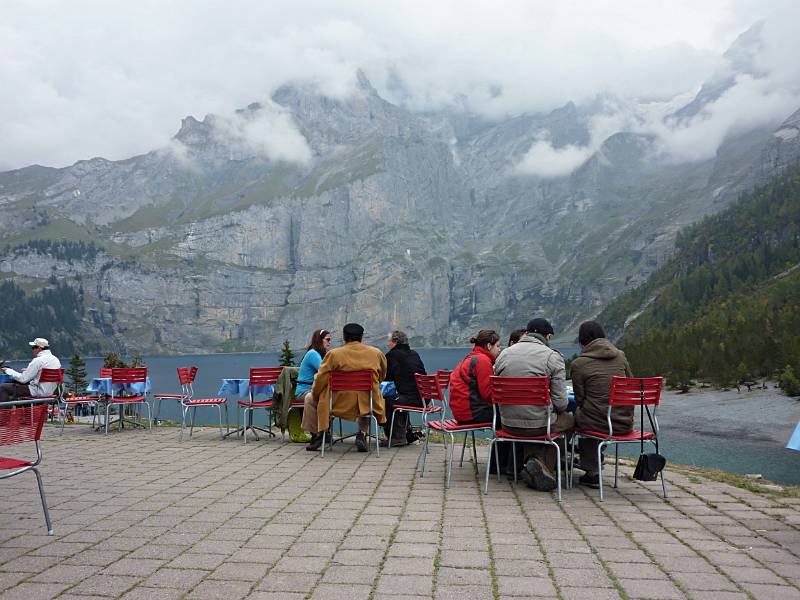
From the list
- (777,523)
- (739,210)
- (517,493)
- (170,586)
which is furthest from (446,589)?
(739,210)

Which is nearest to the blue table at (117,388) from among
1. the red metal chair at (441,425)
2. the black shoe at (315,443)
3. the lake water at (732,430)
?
the black shoe at (315,443)

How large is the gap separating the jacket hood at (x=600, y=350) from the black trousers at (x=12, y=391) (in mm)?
10991

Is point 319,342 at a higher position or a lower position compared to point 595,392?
higher

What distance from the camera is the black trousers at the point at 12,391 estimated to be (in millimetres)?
12852

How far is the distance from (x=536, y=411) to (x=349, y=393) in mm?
3825

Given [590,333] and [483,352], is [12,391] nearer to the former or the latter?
[483,352]

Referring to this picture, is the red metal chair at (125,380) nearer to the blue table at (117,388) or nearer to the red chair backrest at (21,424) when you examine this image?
the blue table at (117,388)

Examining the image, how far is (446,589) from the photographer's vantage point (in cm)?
433

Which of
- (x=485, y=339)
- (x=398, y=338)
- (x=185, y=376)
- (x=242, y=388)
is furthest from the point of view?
(x=185, y=376)

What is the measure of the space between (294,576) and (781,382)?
51.1 meters

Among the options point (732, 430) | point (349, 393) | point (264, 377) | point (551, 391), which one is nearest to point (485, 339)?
point (551, 391)

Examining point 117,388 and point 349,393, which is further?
point 117,388

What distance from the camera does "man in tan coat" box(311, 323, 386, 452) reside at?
10.5 metres

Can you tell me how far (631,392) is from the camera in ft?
25.4
